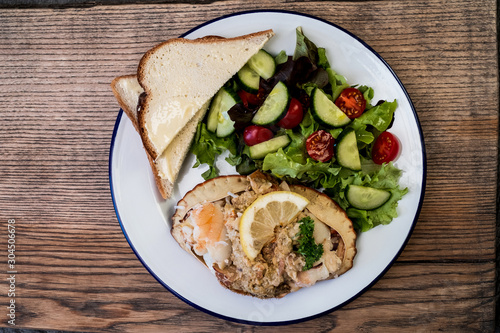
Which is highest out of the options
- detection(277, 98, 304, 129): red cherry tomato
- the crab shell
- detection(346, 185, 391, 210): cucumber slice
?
detection(277, 98, 304, 129): red cherry tomato

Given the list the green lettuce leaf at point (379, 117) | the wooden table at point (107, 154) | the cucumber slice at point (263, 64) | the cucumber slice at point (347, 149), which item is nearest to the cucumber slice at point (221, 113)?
the cucumber slice at point (263, 64)

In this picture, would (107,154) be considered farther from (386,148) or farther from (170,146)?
(386,148)

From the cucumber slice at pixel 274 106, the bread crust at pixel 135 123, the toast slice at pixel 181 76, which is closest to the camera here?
the cucumber slice at pixel 274 106

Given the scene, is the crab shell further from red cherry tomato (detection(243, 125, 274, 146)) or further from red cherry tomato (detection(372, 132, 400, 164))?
red cherry tomato (detection(372, 132, 400, 164))

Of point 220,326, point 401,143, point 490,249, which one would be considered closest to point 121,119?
point 220,326

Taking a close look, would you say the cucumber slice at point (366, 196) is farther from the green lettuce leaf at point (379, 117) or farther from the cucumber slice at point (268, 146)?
the cucumber slice at point (268, 146)

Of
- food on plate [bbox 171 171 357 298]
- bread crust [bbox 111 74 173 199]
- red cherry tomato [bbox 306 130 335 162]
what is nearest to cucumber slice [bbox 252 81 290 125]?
red cherry tomato [bbox 306 130 335 162]
